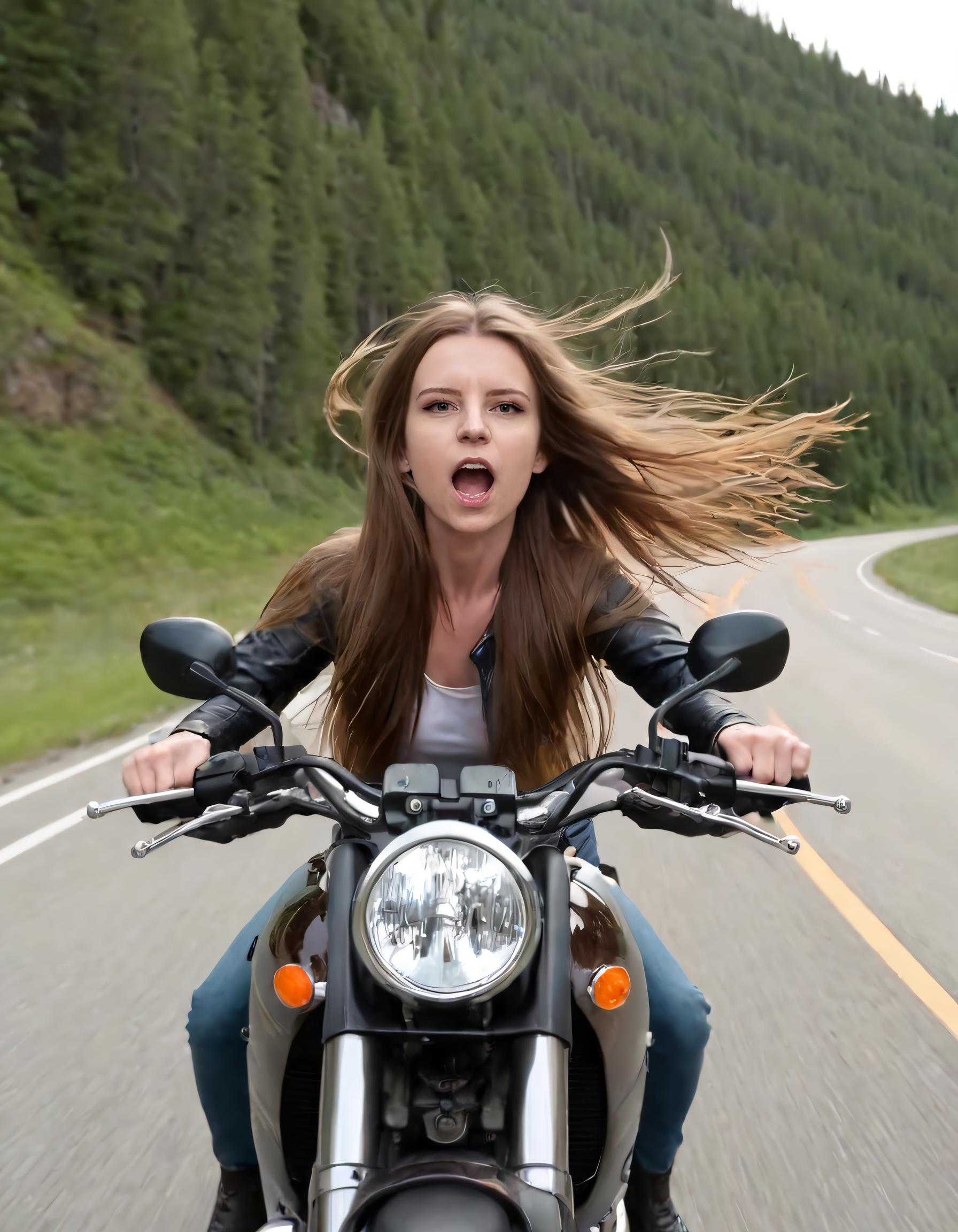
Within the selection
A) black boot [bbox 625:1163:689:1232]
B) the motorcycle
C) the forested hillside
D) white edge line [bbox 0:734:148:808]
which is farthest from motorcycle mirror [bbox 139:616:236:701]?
the forested hillside

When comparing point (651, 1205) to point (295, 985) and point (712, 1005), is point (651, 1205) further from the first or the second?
point (712, 1005)

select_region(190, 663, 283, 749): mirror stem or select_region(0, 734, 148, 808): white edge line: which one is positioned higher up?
select_region(190, 663, 283, 749): mirror stem

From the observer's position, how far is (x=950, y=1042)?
4.11 metres

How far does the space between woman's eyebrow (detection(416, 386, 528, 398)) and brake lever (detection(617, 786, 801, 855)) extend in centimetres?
91

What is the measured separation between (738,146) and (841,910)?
175033 millimetres

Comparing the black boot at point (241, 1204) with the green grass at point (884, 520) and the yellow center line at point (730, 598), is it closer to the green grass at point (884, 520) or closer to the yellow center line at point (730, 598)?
the yellow center line at point (730, 598)

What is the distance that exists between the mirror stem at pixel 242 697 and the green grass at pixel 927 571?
25.5 m

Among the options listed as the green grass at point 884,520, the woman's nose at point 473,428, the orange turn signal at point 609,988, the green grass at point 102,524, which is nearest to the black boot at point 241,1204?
the orange turn signal at point 609,988

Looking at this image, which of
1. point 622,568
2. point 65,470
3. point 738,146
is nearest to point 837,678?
point 622,568

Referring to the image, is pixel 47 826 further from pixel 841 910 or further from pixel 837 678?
pixel 837 678

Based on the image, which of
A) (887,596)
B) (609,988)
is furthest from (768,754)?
(887,596)

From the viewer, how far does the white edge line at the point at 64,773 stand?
791 centimetres

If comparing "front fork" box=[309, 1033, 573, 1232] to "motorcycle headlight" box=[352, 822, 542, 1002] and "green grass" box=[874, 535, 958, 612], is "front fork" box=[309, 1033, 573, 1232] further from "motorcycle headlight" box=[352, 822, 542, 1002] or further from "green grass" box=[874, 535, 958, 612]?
"green grass" box=[874, 535, 958, 612]

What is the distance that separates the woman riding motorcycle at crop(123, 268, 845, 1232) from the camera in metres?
2.46
